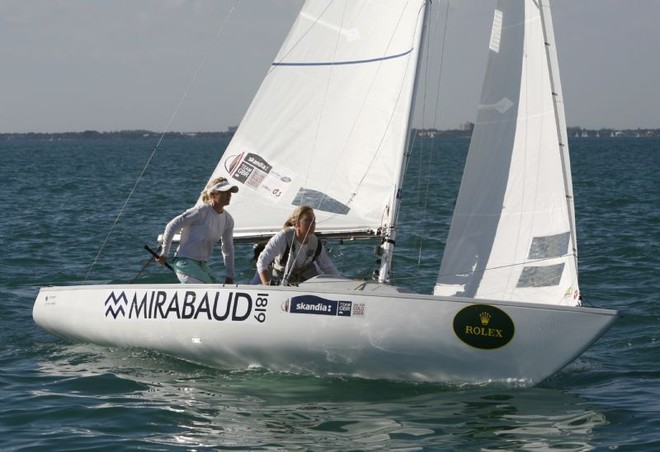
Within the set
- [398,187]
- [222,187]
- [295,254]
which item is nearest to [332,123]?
[398,187]

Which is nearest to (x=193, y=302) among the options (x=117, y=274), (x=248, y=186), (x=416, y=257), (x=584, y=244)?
(x=248, y=186)

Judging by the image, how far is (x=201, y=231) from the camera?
9.78 meters

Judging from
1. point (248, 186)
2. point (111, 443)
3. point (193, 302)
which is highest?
point (248, 186)

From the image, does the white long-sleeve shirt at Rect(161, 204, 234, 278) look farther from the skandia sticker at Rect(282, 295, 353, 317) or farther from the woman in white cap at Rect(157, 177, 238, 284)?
the skandia sticker at Rect(282, 295, 353, 317)

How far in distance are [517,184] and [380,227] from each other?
1.30 m

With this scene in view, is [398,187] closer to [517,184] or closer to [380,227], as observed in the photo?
[380,227]

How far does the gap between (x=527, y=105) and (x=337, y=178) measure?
6.23 feet

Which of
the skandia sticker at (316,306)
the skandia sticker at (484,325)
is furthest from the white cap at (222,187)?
the skandia sticker at (484,325)

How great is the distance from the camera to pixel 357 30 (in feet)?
34.3

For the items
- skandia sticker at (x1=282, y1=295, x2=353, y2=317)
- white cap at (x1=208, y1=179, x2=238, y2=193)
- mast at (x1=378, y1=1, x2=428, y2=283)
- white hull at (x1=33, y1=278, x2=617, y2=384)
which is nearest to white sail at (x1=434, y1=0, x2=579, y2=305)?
mast at (x1=378, y1=1, x2=428, y2=283)

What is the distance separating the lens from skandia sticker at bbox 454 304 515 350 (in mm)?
8508

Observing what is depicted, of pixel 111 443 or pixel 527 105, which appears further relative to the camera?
pixel 527 105

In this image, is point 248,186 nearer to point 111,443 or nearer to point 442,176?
point 111,443

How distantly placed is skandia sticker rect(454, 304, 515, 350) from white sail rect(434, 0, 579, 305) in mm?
725
